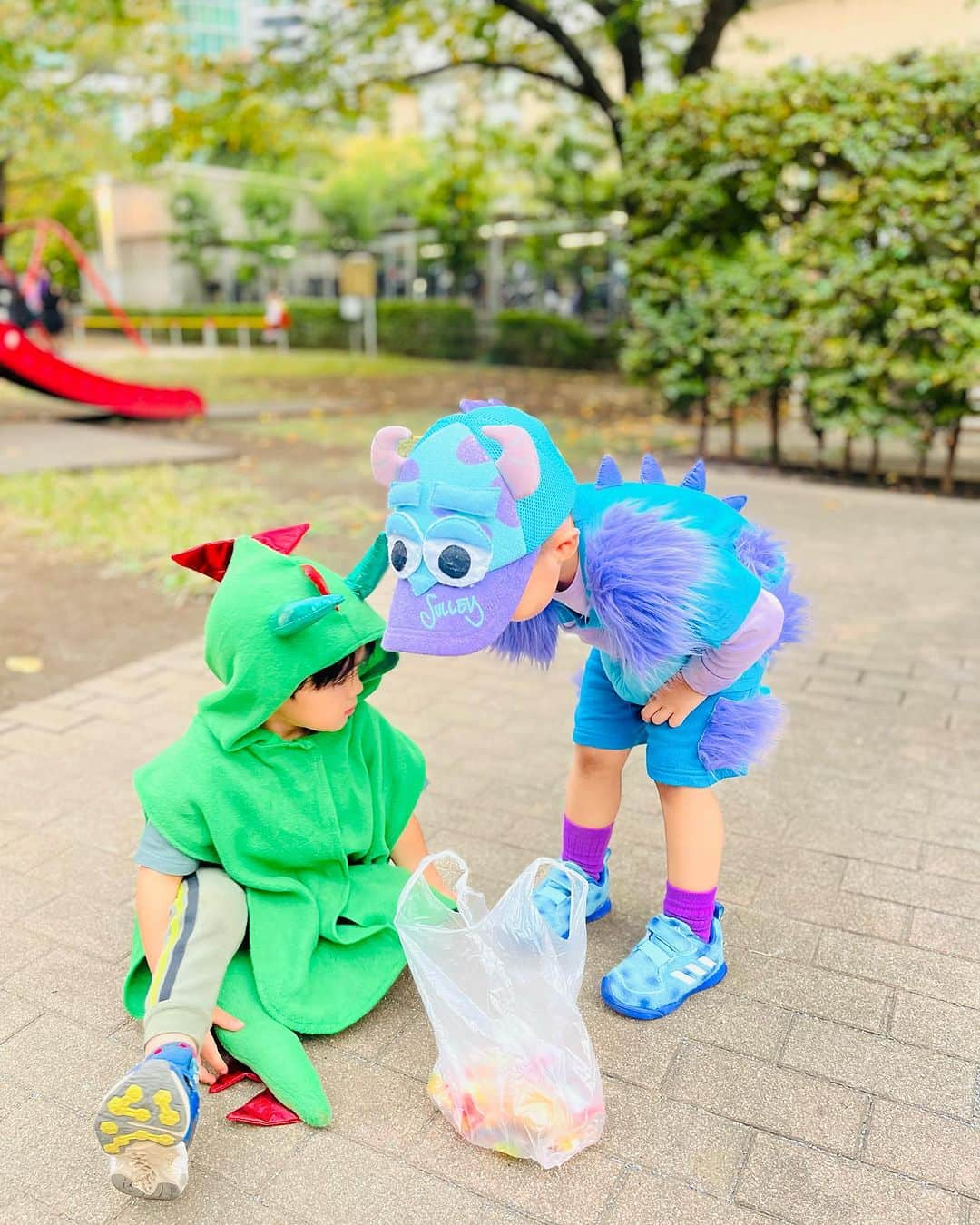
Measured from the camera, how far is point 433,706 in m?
3.85

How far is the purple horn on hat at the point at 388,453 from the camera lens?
1.86 meters

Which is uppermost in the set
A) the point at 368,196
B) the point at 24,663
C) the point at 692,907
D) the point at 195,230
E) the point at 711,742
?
the point at 368,196

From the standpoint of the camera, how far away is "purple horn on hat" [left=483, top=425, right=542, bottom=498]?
171 cm

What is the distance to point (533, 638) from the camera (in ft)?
6.91

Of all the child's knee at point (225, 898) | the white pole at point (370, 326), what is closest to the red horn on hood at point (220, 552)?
the child's knee at point (225, 898)

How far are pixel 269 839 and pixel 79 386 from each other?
9.48 m

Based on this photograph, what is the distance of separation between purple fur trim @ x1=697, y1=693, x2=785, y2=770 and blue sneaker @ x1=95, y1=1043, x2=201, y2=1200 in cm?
115

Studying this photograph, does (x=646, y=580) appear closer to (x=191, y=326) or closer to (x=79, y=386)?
(x=79, y=386)

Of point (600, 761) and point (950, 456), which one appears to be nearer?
point (600, 761)

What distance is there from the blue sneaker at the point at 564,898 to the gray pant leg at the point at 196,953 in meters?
0.68

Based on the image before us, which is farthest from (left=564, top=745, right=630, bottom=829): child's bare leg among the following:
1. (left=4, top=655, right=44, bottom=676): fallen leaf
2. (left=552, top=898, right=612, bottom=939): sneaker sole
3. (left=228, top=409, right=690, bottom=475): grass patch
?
(left=228, top=409, right=690, bottom=475): grass patch

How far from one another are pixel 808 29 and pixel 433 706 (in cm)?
2269

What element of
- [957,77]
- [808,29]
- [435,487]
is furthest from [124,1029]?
[808,29]

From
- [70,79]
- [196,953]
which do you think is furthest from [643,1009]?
[70,79]
